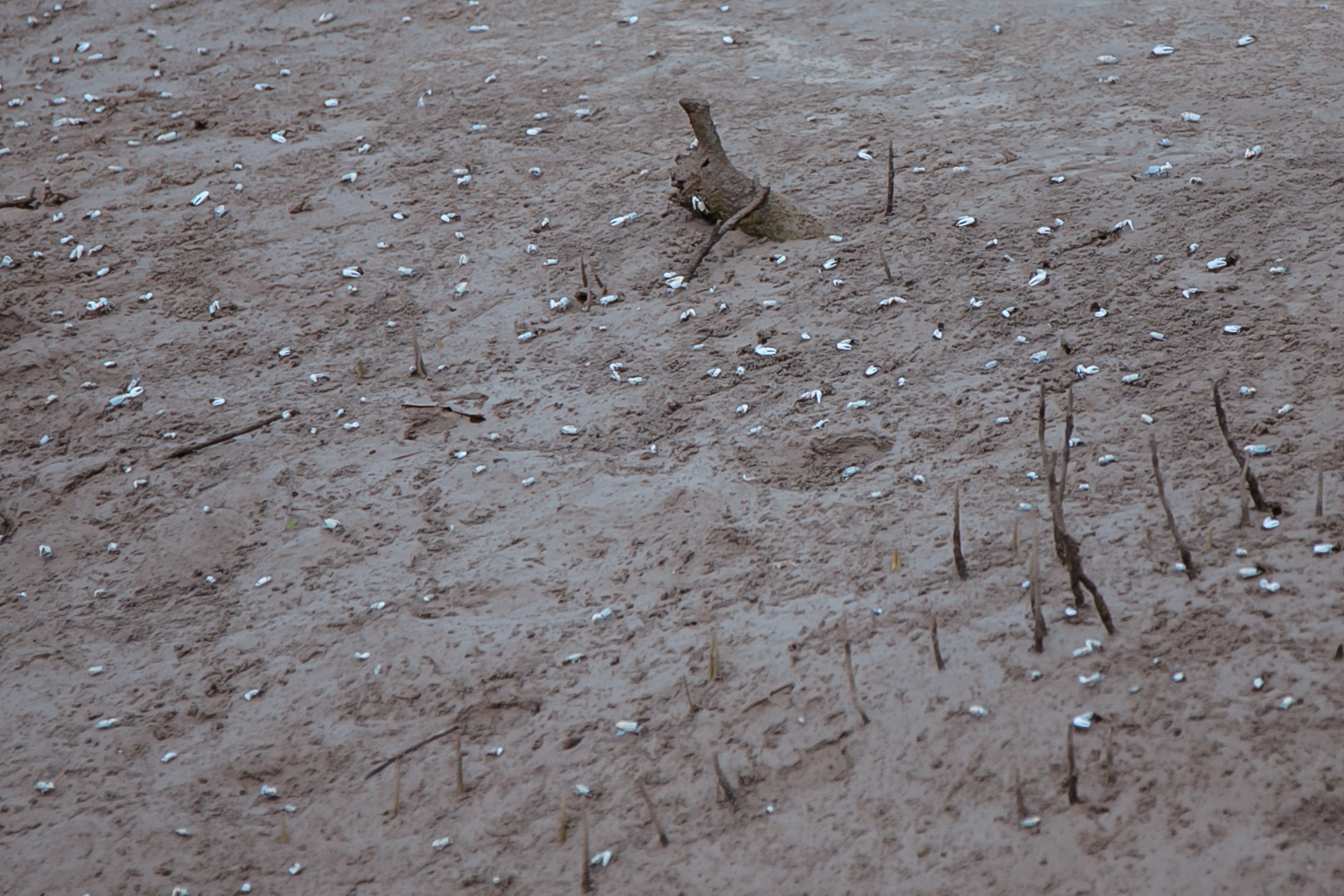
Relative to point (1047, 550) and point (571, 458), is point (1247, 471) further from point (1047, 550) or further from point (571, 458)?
point (571, 458)

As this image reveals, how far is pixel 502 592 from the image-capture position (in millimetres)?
3146

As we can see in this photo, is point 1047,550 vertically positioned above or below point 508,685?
above

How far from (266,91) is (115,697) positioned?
3.75 m

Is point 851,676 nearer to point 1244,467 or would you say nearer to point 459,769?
point 459,769

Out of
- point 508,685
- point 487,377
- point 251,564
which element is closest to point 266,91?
point 487,377

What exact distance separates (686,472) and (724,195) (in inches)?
54.0

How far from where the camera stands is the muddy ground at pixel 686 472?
8.05 ft

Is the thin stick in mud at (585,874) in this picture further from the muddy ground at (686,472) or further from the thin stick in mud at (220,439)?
the thin stick in mud at (220,439)

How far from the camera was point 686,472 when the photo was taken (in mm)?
3395

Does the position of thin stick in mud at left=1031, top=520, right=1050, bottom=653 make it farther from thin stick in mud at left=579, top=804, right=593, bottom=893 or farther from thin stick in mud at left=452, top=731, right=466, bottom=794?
thin stick in mud at left=452, top=731, right=466, bottom=794

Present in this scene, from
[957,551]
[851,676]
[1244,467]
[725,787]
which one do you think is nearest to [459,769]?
[725,787]

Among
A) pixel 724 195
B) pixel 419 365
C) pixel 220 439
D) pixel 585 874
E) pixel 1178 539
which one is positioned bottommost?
pixel 585 874

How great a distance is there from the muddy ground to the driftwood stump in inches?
4.5

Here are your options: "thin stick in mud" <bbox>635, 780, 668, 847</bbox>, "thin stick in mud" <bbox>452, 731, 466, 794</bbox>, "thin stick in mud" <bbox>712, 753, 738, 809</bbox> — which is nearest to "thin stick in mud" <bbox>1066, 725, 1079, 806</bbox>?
"thin stick in mud" <bbox>712, 753, 738, 809</bbox>
